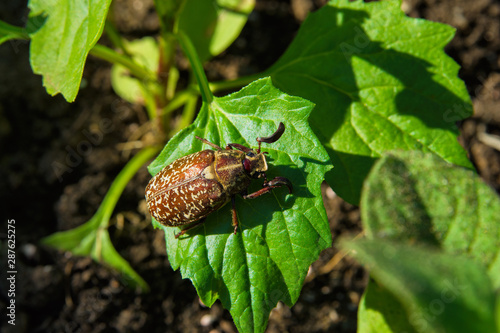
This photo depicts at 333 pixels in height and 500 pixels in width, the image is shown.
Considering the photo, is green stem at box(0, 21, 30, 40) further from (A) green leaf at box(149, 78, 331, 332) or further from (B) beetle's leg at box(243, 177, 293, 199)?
(B) beetle's leg at box(243, 177, 293, 199)

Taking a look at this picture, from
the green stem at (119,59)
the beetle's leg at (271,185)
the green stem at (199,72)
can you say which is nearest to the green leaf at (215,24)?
the green stem at (119,59)

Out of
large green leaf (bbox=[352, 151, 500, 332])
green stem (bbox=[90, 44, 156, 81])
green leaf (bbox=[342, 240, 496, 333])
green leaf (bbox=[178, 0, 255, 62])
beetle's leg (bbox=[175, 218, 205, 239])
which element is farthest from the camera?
green leaf (bbox=[178, 0, 255, 62])

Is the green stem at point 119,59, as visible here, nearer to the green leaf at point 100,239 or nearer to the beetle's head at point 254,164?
the green leaf at point 100,239

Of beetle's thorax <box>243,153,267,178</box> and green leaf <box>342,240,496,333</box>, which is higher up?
green leaf <box>342,240,496,333</box>

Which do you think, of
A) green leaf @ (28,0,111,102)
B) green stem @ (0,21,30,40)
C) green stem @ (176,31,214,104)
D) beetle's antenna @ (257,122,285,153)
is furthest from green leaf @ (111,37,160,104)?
beetle's antenna @ (257,122,285,153)

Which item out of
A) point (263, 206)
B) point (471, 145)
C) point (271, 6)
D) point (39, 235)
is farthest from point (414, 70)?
point (39, 235)

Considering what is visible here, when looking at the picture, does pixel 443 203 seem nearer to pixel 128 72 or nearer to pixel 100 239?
pixel 100 239
